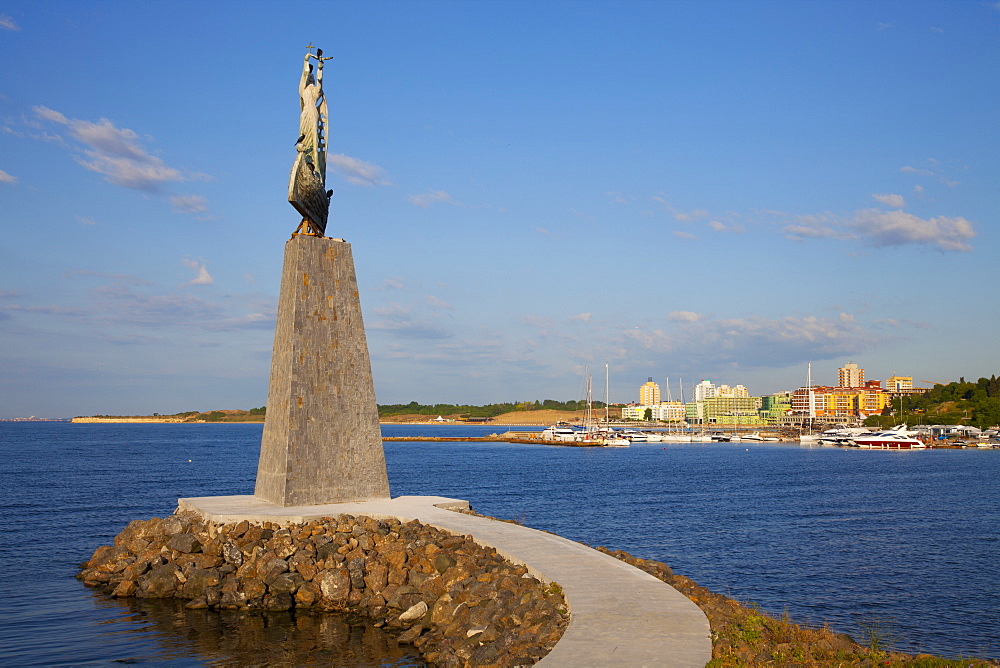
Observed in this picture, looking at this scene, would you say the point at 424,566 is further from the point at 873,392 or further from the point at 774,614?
the point at 873,392

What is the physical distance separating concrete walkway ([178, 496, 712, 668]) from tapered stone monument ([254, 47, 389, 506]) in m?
0.65

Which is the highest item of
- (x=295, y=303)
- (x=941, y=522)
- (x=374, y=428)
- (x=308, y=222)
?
(x=308, y=222)

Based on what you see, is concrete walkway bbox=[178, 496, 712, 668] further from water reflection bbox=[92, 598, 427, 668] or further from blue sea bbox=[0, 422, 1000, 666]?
blue sea bbox=[0, 422, 1000, 666]

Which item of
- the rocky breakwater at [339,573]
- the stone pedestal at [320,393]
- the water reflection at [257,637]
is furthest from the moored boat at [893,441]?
the water reflection at [257,637]

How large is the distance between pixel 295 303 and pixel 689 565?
512 inches

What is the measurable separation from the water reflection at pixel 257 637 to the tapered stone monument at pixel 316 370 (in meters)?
4.05

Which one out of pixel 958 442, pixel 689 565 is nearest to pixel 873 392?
pixel 958 442

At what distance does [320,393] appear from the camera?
802 inches

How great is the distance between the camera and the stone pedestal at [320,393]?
65.3 ft

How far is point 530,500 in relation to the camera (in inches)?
1547

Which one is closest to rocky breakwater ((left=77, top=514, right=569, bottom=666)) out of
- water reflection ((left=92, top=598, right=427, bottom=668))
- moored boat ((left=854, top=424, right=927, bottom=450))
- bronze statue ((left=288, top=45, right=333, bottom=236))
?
water reflection ((left=92, top=598, right=427, bottom=668))

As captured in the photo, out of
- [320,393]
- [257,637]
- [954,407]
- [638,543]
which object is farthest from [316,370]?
[954,407]

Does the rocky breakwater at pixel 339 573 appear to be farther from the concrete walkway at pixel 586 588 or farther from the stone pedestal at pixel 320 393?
the stone pedestal at pixel 320 393

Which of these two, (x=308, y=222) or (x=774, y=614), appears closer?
(x=774, y=614)
